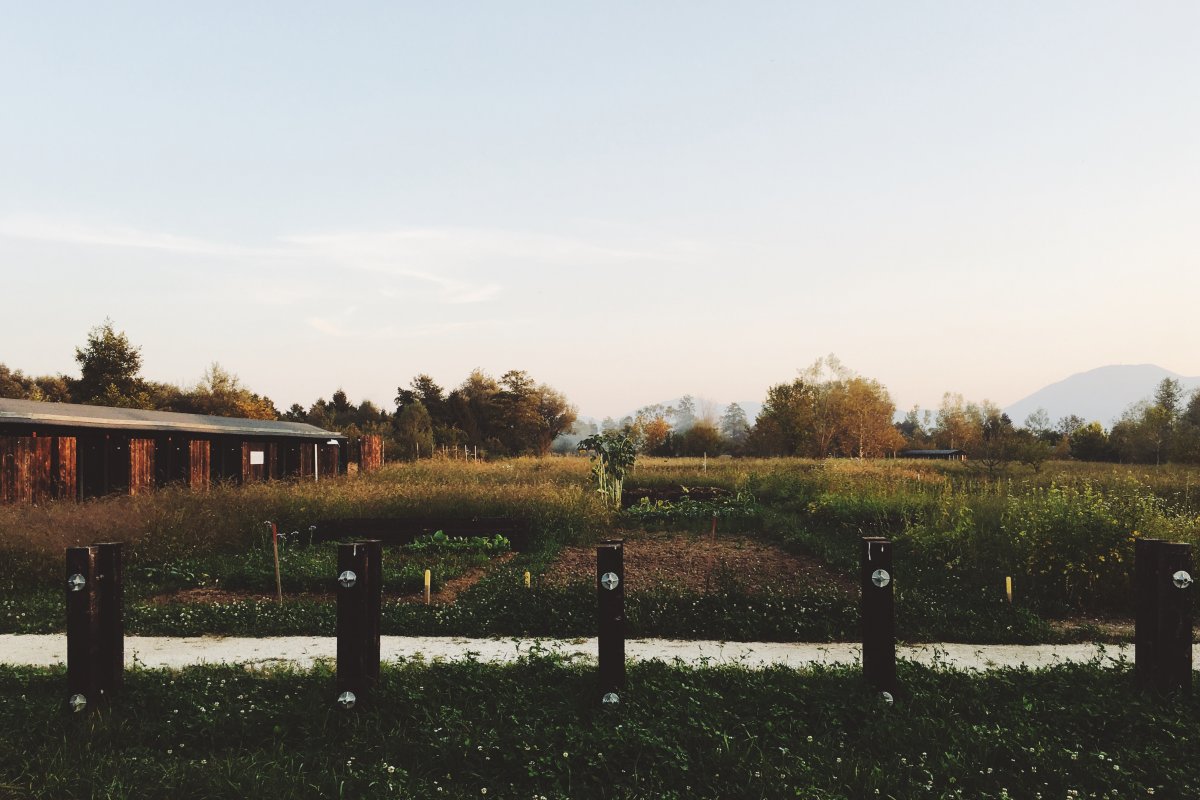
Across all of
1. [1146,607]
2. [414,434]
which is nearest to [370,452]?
[414,434]

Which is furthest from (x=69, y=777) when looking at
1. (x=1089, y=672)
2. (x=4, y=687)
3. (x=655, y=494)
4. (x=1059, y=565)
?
(x=655, y=494)

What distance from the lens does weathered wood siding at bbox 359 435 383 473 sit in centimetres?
2806

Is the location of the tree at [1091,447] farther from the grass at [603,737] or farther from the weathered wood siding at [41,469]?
the weathered wood siding at [41,469]

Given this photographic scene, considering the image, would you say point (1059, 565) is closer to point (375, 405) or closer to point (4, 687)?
point (4, 687)

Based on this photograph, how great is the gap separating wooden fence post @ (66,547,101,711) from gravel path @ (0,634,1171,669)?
1027 millimetres

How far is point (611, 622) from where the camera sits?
4.21 meters

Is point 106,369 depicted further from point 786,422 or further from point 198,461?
point 786,422

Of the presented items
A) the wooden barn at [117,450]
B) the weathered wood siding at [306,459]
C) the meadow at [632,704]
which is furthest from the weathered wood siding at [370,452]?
the meadow at [632,704]

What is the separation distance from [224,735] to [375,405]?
50672 millimetres

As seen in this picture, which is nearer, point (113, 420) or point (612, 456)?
point (612, 456)

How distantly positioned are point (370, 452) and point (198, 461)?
1072 cm

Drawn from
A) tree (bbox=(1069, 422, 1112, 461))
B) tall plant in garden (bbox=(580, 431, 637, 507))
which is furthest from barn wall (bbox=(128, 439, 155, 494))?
tree (bbox=(1069, 422, 1112, 461))

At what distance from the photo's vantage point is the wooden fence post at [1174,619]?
422 cm

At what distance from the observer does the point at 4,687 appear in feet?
15.4
